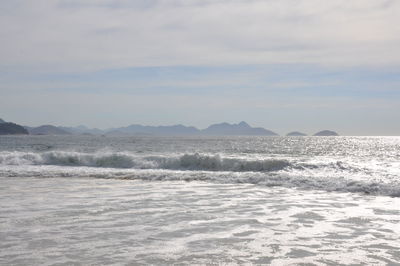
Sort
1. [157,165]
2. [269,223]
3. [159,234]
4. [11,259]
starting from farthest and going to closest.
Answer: [157,165] → [269,223] → [159,234] → [11,259]

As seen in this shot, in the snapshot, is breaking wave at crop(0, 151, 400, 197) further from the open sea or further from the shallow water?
the shallow water

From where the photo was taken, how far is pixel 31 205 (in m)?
12.5

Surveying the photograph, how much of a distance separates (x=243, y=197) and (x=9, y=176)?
13.6m

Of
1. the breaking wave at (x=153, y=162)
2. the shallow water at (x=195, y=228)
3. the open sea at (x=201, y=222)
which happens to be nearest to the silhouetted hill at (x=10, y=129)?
the breaking wave at (x=153, y=162)

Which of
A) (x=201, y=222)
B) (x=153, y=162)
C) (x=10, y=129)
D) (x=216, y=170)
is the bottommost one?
(x=216, y=170)

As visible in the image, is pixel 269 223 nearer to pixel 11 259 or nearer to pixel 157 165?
pixel 11 259

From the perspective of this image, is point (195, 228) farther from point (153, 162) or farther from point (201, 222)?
point (153, 162)

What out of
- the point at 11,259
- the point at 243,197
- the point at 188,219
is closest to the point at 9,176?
the point at 243,197

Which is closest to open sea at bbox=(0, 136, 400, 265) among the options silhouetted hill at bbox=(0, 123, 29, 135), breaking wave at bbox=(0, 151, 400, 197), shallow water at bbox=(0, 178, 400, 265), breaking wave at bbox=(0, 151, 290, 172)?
shallow water at bbox=(0, 178, 400, 265)

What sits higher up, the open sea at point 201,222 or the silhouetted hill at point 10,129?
the silhouetted hill at point 10,129

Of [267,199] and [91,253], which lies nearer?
[91,253]

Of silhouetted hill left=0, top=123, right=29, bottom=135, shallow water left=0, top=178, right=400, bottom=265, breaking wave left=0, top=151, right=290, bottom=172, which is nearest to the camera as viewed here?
shallow water left=0, top=178, right=400, bottom=265

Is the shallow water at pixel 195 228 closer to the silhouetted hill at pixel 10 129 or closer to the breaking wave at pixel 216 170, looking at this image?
the breaking wave at pixel 216 170

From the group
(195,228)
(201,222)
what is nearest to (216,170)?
(201,222)
